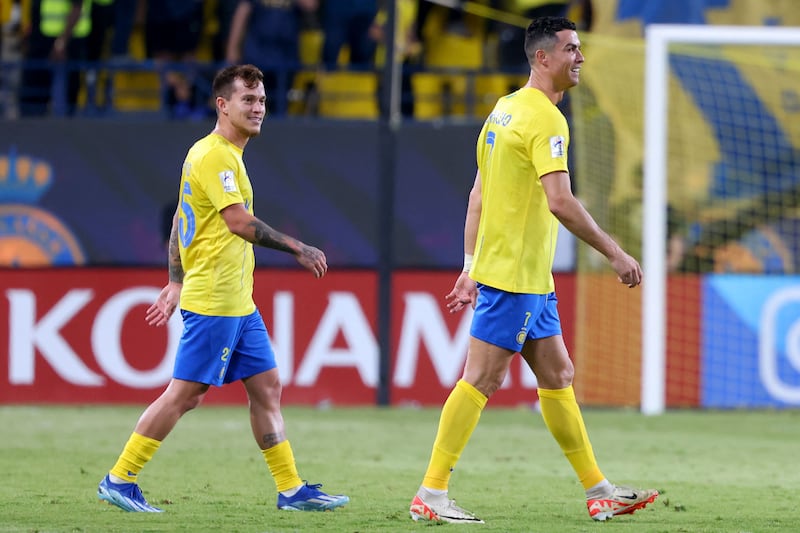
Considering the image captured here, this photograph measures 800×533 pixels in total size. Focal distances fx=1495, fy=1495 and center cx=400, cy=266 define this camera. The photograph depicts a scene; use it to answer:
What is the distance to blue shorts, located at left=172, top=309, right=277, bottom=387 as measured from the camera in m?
6.71

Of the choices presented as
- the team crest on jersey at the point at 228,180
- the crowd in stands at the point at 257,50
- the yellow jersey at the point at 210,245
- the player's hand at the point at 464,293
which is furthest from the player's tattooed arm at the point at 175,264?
the crowd in stands at the point at 257,50

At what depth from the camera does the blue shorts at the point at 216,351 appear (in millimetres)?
6715

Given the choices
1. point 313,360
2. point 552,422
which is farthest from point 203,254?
point 313,360

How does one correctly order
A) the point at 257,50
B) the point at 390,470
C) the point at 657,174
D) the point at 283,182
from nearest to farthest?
1. the point at 390,470
2. the point at 657,174
3. the point at 283,182
4. the point at 257,50

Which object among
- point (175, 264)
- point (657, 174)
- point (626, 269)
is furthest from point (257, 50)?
point (626, 269)

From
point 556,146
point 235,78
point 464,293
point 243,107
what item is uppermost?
point 235,78

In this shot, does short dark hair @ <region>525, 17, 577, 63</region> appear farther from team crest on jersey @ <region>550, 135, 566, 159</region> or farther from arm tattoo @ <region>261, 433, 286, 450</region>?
arm tattoo @ <region>261, 433, 286, 450</region>

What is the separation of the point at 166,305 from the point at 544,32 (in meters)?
2.12

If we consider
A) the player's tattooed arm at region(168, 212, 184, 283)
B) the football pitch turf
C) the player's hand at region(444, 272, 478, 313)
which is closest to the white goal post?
the football pitch turf

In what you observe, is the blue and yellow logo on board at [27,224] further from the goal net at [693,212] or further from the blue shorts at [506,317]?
the blue shorts at [506,317]

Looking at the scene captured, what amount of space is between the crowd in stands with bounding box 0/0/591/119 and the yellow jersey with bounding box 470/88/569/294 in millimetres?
6786

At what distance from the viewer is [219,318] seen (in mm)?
6750

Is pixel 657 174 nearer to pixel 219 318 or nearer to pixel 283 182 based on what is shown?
pixel 283 182

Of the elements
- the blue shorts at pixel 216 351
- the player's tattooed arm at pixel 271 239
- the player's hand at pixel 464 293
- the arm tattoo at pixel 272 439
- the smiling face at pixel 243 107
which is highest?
the smiling face at pixel 243 107
